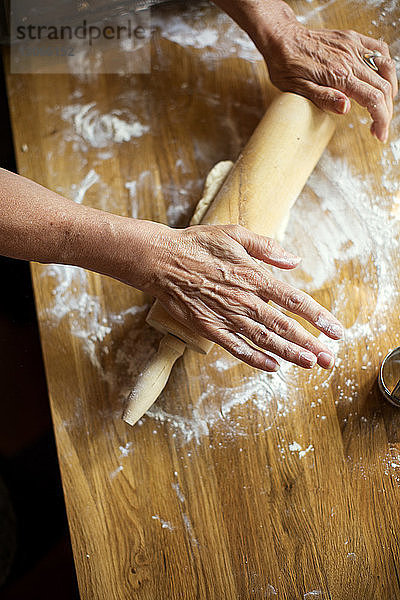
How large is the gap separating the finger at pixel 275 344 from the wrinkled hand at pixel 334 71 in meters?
0.48

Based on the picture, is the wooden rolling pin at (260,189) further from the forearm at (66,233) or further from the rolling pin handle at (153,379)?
the forearm at (66,233)

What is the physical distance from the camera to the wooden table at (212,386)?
1048mm

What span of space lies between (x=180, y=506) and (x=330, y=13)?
1.18 meters

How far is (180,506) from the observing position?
42.3 inches

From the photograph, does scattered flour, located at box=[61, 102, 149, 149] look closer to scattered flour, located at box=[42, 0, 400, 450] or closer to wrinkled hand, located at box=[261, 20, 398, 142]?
scattered flour, located at box=[42, 0, 400, 450]

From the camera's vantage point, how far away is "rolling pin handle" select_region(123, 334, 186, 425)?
1.02 m

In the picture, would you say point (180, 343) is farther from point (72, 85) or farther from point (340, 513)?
point (72, 85)

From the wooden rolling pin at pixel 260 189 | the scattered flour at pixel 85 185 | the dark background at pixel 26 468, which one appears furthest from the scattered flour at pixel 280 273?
the dark background at pixel 26 468

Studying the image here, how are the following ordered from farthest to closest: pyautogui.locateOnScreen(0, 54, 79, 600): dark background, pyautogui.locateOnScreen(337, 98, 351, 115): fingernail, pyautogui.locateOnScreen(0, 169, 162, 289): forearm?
pyautogui.locateOnScreen(0, 54, 79, 600): dark background, pyautogui.locateOnScreen(337, 98, 351, 115): fingernail, pyautogui.locateOnScreen(0, 169, 162, 289): forearm

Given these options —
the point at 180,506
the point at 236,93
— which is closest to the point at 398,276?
the point at 236,93

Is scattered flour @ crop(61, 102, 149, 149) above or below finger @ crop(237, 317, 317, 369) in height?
above

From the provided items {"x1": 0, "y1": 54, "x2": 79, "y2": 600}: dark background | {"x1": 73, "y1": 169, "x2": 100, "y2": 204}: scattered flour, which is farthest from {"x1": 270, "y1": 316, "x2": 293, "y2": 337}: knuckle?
{"x1": 0, "y1": 54, "x2": 79, "y2": 600}: dark background

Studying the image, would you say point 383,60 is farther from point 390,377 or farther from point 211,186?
point 390,377

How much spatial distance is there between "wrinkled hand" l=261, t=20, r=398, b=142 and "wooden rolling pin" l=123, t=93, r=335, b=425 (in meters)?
0.04
